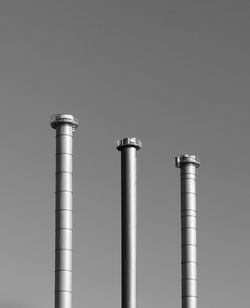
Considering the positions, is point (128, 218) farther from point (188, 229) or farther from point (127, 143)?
point (188, 229)

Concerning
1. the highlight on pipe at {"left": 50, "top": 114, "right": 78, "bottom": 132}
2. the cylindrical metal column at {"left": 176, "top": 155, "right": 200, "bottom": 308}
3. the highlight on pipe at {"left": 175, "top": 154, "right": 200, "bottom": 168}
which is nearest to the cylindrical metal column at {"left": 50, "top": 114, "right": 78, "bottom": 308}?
the highlight on pipe at {"left": 50, "top": 114, "right": 78, "bottom": 132}

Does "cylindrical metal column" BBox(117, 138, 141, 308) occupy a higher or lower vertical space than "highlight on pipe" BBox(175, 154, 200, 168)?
lower

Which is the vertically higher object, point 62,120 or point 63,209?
point 62,120

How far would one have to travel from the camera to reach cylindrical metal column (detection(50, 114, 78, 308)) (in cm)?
4266

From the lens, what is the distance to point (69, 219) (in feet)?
144

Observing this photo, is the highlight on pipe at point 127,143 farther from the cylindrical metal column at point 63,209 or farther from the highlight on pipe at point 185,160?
the highlight on pipe at point 185,160

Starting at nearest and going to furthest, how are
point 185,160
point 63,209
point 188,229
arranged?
1. point 63,209
2. point 188,229
3. point 185,160

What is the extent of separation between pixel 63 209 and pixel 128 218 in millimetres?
3629

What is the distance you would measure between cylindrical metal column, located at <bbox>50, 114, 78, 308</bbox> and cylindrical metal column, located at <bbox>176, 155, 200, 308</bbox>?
30.6 ft

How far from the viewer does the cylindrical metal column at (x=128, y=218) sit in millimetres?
44344

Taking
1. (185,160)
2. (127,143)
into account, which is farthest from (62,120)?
(185,160)

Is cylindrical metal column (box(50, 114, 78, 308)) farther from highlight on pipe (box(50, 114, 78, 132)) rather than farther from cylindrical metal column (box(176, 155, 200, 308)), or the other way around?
cylindrical metal column (box(176, 155, 200, 308))

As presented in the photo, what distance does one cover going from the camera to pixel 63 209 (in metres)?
44.0

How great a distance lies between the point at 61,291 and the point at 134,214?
6007 millimetres
